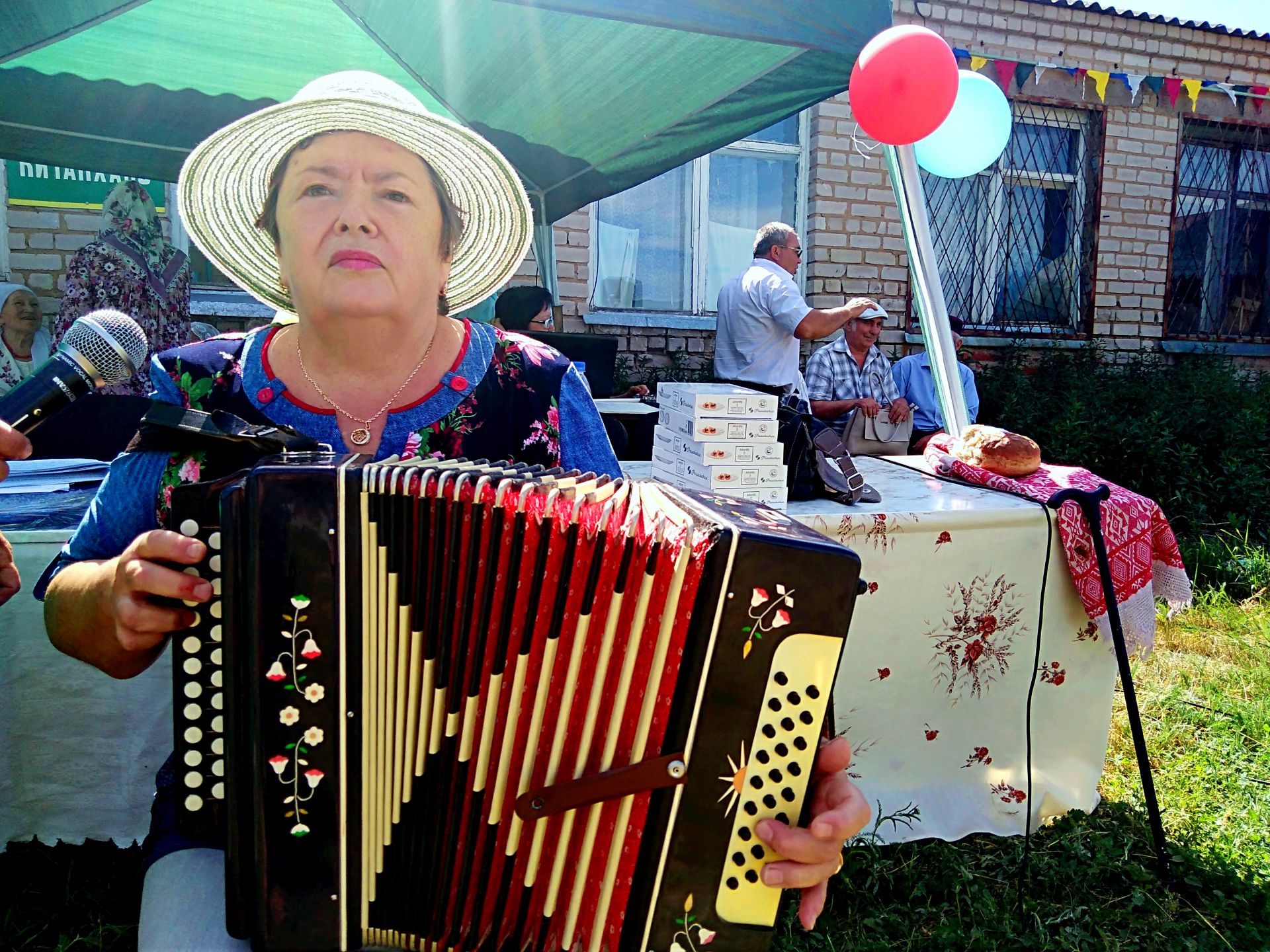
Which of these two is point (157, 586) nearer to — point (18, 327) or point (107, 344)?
point (107, 344)

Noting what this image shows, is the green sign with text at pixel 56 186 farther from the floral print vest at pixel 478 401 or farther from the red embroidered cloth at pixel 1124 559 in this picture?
the red embroidered cloth at pixel 1124 559

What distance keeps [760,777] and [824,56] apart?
9.75 feet

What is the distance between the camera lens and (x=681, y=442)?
2.21 meters

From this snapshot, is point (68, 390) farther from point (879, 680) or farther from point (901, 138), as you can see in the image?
point (901, 138)

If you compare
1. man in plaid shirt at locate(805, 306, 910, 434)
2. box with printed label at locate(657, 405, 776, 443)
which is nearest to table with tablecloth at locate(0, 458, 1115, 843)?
box with printed label at locate(657, 405, 776, 443)

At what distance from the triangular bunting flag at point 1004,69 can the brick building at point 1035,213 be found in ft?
0.99

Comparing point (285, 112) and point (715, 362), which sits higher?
point (285, 112)

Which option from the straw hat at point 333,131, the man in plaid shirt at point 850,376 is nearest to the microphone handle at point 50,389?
the straw hat at point 333,131

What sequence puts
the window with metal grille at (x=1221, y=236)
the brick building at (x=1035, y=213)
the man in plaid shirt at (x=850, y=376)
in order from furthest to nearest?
the window with metal grille at (x=1221, y=236)
the brick building at (x=1035, y=213)
the man in plaid shirt at (x=850, y=376)

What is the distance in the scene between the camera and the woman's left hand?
0.97 m

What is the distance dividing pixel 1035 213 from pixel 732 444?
667cm

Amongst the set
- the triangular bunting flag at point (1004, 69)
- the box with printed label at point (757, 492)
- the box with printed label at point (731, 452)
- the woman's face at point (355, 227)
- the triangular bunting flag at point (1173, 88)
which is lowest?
the box with printed label at point (757, 492)

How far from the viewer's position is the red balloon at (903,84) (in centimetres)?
297

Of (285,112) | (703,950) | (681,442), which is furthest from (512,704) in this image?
(681,442)
